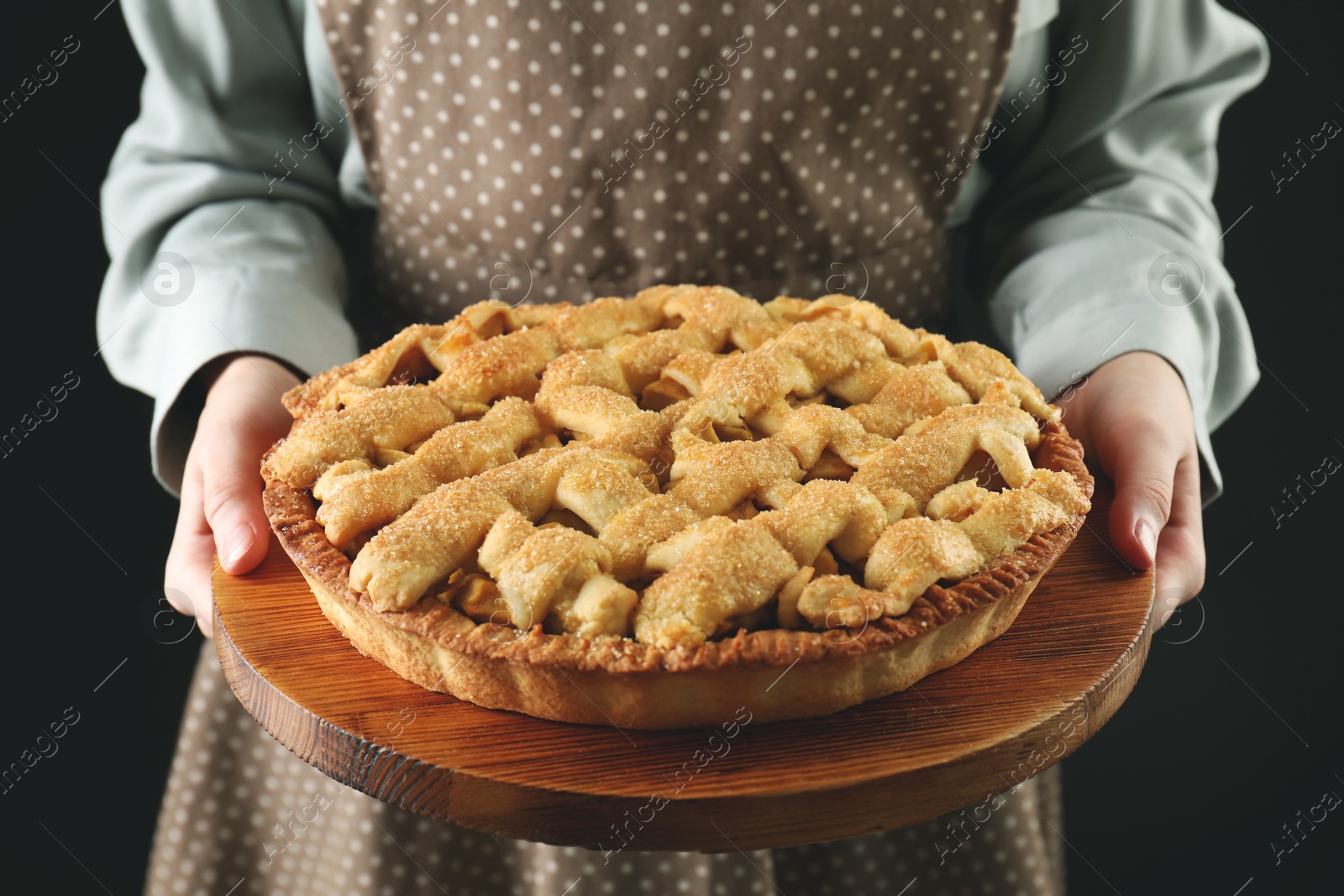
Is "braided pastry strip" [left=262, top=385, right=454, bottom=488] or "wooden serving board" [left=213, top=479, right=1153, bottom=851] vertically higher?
"braided pastry strip" [left=262, top=385, right=454, bottom=488]

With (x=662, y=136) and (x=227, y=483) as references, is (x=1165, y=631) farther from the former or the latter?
(x=227, y=483)

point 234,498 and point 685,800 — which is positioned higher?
point 234,498

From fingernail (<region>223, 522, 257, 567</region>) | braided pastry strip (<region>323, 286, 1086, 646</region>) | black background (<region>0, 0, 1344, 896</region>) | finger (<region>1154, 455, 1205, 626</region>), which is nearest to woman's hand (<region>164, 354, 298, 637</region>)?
fingernail (<region>223, 522, 257, 567</region>)

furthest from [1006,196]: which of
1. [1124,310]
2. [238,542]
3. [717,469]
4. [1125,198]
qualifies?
[238,542]

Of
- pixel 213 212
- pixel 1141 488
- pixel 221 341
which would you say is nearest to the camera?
pixel 1141 488

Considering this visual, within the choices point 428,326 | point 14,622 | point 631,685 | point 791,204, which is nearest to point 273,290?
point 428,326

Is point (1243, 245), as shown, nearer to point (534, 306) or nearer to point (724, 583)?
point (534, 306)

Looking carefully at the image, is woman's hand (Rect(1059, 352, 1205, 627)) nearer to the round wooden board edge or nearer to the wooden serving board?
the wooden serving board
